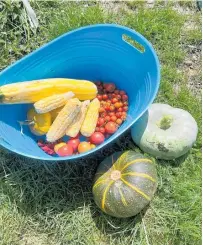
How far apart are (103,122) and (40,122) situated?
1.19 feet

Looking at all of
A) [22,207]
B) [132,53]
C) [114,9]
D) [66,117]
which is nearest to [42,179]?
[22,207]

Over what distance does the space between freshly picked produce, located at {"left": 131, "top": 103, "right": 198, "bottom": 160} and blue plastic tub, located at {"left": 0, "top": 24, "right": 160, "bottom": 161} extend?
0.10m

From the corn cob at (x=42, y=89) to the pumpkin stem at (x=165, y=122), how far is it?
440 millimetres

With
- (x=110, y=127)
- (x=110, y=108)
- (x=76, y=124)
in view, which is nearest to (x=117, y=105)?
(x=110, y=108)

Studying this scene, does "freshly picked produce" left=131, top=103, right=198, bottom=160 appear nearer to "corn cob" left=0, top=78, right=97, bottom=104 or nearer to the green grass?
the green grass

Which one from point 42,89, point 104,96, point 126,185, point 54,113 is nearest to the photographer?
point 126,185

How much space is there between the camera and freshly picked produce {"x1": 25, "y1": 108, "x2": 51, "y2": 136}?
2607mm

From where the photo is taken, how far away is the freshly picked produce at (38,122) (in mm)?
2607

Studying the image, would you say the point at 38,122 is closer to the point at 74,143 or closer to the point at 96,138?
the point at 74,143

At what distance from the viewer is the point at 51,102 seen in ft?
8.34

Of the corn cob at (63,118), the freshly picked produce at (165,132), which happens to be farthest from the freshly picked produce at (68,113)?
the freshly picked produce at (165,132)

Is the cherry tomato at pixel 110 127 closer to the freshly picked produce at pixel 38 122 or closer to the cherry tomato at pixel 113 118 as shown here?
the cherry tomato at pixel 113 118

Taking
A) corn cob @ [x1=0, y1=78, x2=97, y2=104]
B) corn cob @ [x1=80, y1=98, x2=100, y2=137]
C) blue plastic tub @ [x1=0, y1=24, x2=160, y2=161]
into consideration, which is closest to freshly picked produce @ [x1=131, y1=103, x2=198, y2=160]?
blue plastic tub @ [x1=0, y1=24, x2=160, y2=161]

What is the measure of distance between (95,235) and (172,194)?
506 mm
